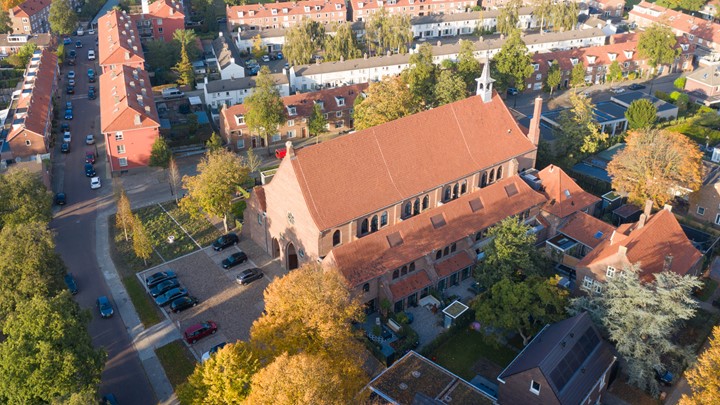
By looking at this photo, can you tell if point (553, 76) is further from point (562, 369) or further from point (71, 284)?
point (71, 284)

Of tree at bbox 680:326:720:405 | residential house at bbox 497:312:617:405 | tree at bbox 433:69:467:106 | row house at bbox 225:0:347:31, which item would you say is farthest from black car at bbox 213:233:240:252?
row house at bbox 225:0:347:31

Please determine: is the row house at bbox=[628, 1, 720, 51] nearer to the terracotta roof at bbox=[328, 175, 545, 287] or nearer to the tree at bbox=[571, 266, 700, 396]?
the terracotta roof at bbox=[328, 175, 545, 287]

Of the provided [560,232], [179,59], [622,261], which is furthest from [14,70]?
[622,261]

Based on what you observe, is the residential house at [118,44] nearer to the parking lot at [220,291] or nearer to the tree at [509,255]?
the parking lot at [220,291]

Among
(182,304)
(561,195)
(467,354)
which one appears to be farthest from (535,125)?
(182,304)

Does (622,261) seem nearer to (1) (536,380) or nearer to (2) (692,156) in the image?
(1) (536,380)
